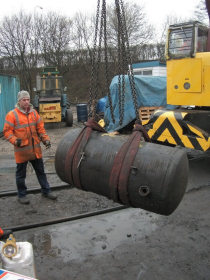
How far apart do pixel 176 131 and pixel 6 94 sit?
864 cm

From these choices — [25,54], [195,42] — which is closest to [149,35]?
[25,54]

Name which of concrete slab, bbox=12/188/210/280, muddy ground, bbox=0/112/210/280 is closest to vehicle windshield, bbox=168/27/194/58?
muddy ground, bbox=0/112/210/280

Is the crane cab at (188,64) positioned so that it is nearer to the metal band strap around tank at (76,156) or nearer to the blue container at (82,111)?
the metal band strap around tank at (76,156)

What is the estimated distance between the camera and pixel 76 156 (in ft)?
8.17

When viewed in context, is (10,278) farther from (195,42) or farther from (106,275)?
(195,42)

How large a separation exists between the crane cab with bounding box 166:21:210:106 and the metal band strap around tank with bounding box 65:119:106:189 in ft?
12.2

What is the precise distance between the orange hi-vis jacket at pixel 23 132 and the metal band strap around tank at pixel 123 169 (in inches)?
99.7

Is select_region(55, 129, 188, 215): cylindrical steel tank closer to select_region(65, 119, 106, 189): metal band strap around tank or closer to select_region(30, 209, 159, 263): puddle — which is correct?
select_region(65, 119, 106, 189): metal band strap around tank

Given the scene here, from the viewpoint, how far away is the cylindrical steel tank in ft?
6.88

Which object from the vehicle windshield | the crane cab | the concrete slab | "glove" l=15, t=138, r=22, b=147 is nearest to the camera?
the concrete slab

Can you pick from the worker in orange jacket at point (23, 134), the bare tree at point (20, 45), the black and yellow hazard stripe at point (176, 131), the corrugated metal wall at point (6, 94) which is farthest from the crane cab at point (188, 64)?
the bare tree at point (20, 45)

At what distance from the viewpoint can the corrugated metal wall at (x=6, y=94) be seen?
1161 cm

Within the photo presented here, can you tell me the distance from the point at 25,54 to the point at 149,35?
12.5 metres

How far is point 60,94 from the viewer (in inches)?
575
